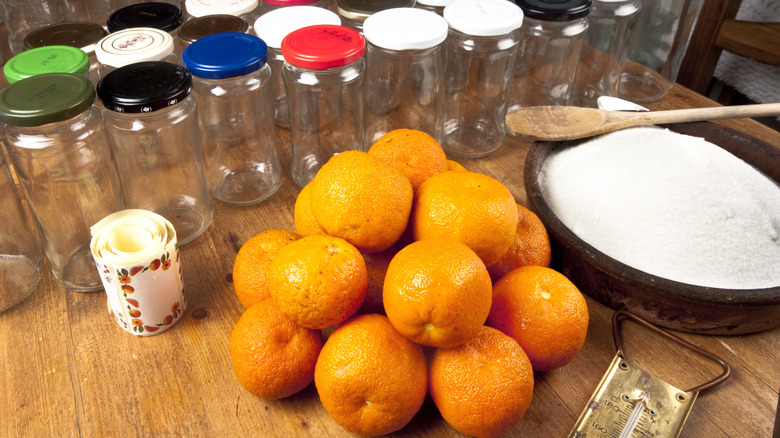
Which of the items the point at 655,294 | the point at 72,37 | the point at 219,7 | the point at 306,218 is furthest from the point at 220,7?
the point at 655,294

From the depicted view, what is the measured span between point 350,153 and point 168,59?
0.43 metres

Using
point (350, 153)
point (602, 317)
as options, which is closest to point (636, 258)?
point (602, 317)

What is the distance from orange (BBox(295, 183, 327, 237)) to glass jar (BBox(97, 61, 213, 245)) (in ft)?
0.72

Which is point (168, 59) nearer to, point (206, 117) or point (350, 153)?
point (206, 117)

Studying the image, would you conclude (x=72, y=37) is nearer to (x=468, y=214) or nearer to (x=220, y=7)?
(x=220, y=7)

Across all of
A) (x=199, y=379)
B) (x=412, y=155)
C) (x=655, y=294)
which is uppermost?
(x=412, y=155)

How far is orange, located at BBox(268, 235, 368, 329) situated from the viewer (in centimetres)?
61

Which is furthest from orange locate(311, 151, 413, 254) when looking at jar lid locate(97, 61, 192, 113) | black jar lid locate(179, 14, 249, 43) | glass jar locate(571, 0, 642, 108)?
glass jar locate(571, 0, 642, 108)

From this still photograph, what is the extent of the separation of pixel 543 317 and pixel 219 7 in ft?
2.77

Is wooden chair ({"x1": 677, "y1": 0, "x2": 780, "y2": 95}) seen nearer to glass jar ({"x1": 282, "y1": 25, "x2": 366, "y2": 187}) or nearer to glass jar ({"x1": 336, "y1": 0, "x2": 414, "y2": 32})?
glass jar ({"x1": 336, "y1": 0, "x2": 414, "y2": 32})

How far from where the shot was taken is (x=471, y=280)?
59cm

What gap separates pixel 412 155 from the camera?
0.77 metres

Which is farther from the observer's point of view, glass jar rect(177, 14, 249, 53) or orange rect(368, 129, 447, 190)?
glass jar rect(177, 14, 249, 53)

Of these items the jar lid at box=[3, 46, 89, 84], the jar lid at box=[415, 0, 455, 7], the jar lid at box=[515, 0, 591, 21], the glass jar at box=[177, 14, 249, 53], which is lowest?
the glass jar at box=[177, 14, 249, 53]
